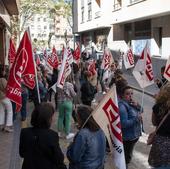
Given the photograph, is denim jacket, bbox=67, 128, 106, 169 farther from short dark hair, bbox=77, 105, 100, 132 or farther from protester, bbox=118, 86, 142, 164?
protester, bbox=118, 86, 142, 164

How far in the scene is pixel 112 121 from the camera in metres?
5.08

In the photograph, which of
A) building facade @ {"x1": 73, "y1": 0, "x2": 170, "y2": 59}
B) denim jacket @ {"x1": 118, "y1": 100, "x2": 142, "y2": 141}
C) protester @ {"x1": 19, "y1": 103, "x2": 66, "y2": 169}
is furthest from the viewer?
building facade @ {"x1": 73, "y1": 0, "x2": 170, "y2": 59}

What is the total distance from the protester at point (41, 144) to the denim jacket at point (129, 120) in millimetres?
1991

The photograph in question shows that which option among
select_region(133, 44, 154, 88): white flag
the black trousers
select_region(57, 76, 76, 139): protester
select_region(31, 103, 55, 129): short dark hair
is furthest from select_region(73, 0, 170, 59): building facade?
select_region(31, 103, 55, 129): short dark hair

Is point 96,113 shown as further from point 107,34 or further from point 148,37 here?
point 107,34

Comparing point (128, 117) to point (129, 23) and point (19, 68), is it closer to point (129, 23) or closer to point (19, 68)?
point (19, 68)

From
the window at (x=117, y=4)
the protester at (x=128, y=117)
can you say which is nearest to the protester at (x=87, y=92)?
the protester at (x=128, y=117)

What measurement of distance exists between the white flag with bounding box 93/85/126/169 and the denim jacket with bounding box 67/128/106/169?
6.6 inches

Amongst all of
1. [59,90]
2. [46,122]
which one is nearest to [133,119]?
[46,122]

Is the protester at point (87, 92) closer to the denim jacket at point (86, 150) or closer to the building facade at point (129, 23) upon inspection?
the building facade at point (129, 23)

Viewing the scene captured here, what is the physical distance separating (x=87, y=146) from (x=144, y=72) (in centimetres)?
620

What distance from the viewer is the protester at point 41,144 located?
464 cm

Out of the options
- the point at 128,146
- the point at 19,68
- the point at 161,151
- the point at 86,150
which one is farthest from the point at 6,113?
the point at 161,151

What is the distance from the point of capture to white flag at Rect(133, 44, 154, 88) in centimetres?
1075
